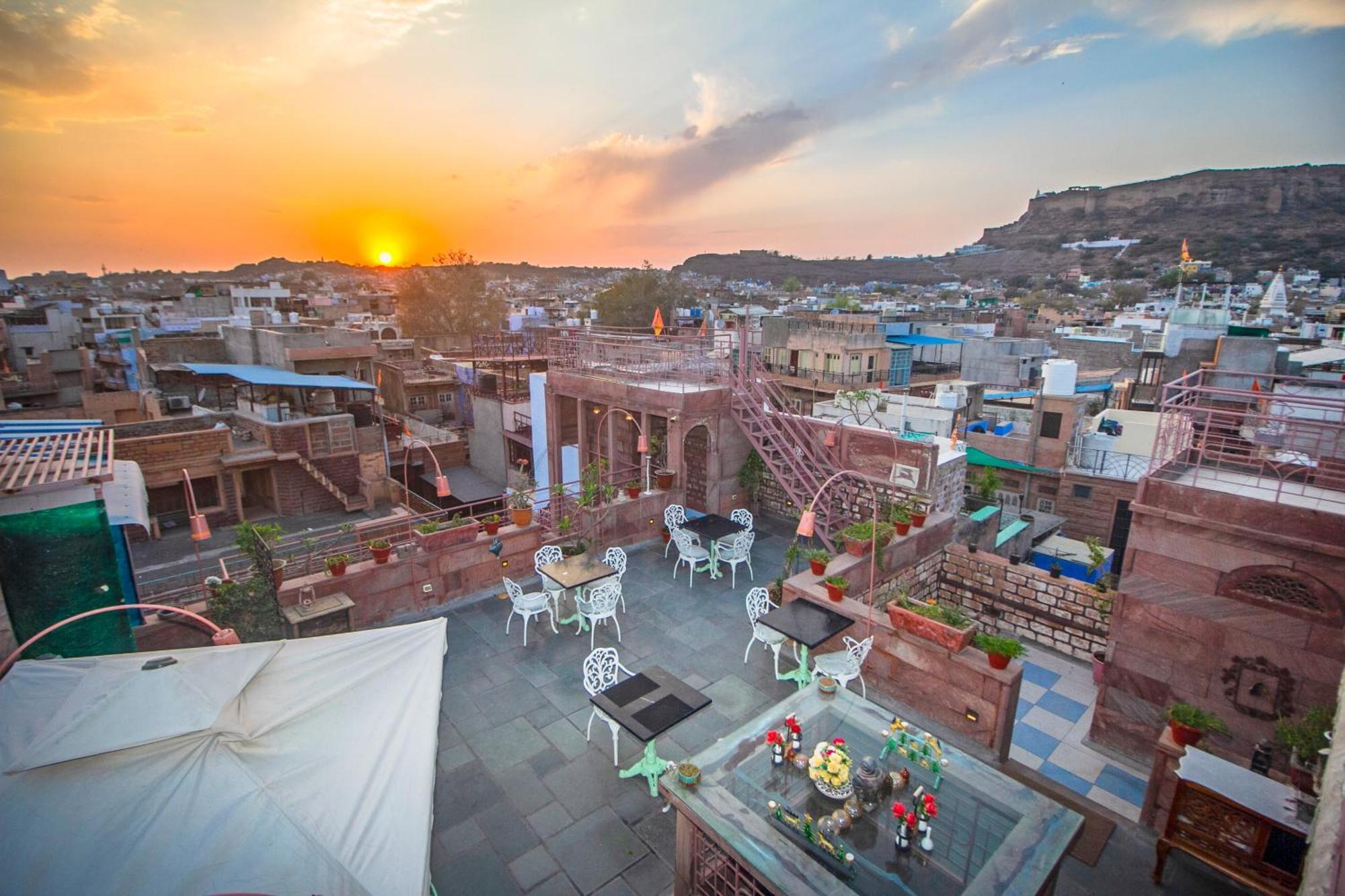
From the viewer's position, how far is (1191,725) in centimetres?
581

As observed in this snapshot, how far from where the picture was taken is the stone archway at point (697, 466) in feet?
46.1

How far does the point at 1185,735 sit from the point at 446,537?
32.2 feet

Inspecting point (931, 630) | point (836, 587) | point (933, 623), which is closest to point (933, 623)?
point (933, 623)

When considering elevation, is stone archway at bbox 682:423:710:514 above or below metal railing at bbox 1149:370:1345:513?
below

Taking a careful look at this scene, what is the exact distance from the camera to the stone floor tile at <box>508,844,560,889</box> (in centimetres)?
532

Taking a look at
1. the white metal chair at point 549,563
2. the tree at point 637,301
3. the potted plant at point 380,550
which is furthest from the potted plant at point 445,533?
the tree at point 637,301

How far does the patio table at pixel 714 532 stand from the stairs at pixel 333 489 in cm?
1726

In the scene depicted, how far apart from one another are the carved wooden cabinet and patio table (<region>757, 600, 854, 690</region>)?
11.1 feet

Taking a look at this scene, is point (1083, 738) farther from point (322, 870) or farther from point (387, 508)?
point (387, 508)

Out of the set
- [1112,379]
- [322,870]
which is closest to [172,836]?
[322,870]

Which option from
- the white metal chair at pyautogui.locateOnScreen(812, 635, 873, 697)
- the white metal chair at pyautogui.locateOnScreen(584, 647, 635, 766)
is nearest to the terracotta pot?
the white metal chair at pyautogui.locateOnScreen(812, 635, 873, 697)

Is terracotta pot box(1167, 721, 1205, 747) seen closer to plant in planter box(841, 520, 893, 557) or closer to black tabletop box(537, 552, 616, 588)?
plant in planter box(841, 520, 893, 557)

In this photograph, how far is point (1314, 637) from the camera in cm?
643

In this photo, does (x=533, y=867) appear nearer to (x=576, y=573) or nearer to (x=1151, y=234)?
(x=576, y=573)
